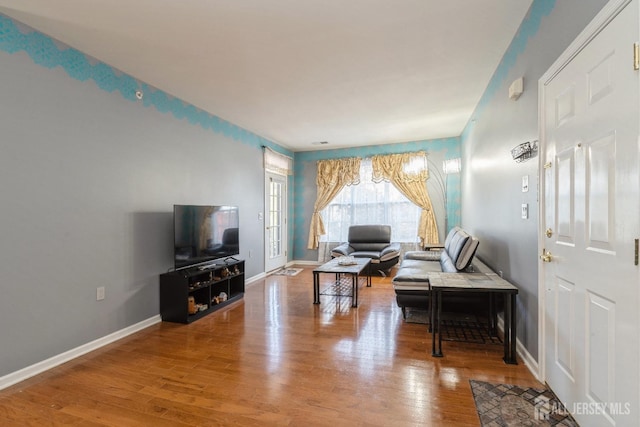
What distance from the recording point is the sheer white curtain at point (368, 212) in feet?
20.4

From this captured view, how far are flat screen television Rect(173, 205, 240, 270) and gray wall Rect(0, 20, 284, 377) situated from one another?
0.28m

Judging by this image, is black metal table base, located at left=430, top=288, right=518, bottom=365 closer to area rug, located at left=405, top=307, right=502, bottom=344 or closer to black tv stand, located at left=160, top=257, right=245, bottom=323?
area rug, located at left=405, top=307, right=502, bottom=344

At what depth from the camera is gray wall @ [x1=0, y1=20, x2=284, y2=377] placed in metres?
2.18

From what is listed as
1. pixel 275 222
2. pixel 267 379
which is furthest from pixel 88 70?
pixel 275 222

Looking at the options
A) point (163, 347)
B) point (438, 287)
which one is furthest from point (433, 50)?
point (163, 347)

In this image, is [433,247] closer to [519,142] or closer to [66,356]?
[519,142]

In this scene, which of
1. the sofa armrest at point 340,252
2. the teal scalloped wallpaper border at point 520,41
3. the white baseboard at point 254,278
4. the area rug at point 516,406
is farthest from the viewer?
the sofa armrest at point 340,252

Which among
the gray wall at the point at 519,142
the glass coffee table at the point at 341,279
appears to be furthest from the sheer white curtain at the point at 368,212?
the gray wall at the point at 519,142

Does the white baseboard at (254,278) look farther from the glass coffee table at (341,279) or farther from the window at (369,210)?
the window at (369,210)

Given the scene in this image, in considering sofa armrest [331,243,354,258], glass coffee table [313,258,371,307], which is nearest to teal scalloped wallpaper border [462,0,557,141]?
glass coffee table [313,258,371,307]

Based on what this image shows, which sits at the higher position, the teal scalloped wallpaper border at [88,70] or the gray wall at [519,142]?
the teal scalloped wallpaper border at [88,70]

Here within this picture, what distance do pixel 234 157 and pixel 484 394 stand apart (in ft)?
14.2

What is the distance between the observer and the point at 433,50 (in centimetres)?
266

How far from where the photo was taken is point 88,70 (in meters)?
2.68
